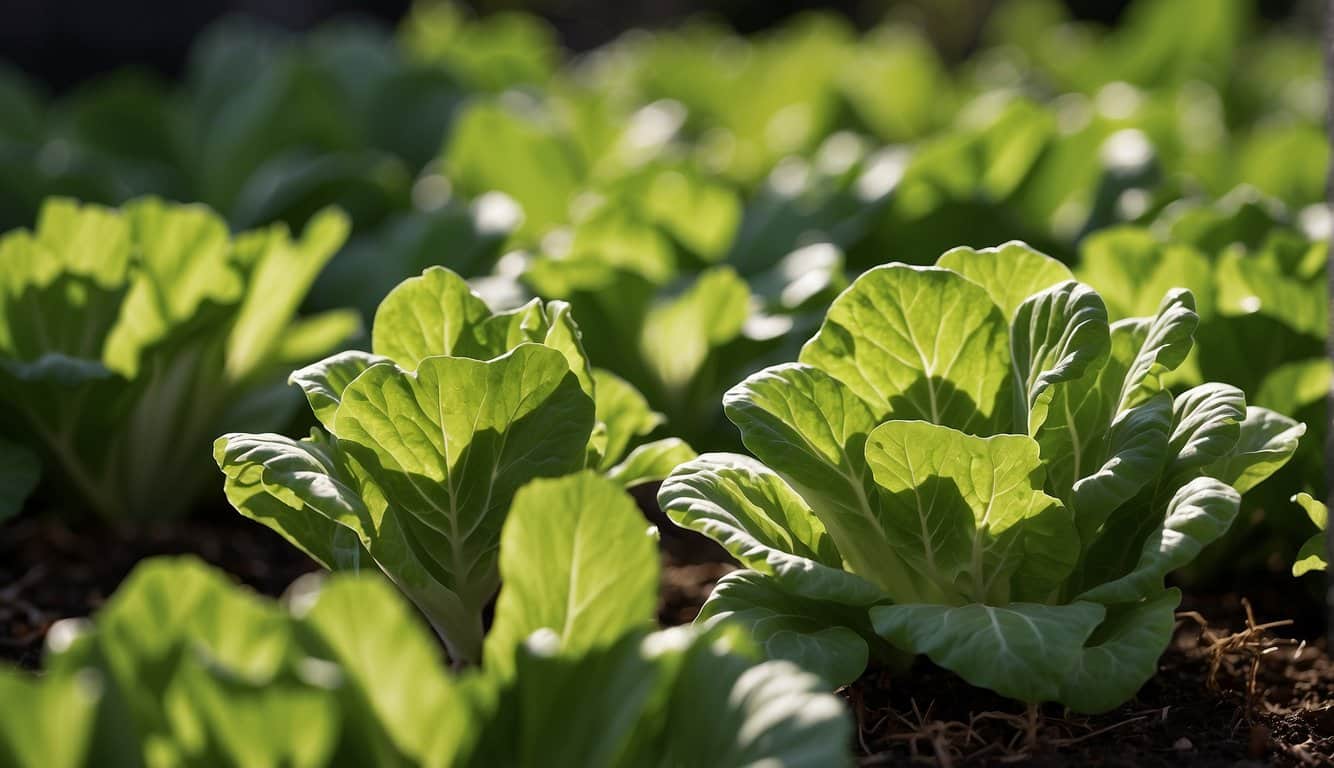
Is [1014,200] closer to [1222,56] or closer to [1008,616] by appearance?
[1008,616]

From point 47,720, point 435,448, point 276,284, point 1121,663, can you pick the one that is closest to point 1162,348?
point 1121,663

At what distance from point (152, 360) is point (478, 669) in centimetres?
72

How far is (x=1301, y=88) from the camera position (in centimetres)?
445

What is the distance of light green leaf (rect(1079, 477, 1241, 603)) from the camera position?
1.33m

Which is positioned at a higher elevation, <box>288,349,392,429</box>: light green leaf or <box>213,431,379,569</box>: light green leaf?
<box>288,349,392,429</box>: light green leaf

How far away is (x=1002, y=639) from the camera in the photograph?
1.33 metres

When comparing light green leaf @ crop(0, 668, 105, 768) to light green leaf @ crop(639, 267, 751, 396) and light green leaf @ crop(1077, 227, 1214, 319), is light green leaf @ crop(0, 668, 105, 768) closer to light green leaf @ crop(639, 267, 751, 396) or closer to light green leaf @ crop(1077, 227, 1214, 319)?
light green leaf @ crop(639, 267, 751, 396)

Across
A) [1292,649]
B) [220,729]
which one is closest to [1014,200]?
[1292,649]

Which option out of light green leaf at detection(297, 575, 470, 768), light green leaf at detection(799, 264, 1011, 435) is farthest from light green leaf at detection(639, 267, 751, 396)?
light green leaf at detection(297, 575, 470, 768)

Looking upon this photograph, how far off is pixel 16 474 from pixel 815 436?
1.10 m

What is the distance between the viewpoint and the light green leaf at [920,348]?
153cm

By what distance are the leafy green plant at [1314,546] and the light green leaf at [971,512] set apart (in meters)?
0.26

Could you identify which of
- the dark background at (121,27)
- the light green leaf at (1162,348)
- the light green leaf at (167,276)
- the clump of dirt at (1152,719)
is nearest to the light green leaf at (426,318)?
the light green leaf at (167,276)

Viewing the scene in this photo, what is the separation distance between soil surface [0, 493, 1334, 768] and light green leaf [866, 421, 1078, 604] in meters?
0.14
